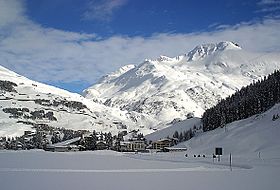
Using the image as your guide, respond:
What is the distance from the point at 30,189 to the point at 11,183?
12.4ft

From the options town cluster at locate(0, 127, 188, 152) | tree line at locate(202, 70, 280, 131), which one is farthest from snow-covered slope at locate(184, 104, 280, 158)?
town cluster at locate(0, 127, 188, 152)

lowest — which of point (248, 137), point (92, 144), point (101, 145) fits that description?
point (101, 145)

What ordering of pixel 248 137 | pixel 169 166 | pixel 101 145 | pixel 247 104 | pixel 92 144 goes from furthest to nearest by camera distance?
pixel 247 104 → pixel 101 145 → pixel 92 144 → pixel 248 137 → pixel 169 166

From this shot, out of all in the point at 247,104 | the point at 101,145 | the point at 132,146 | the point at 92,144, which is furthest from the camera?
the point at 132,146

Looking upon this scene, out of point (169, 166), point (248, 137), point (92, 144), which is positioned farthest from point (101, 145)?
point (169, 166)

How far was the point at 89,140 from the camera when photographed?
15100cm

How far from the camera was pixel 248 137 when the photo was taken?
392 feet

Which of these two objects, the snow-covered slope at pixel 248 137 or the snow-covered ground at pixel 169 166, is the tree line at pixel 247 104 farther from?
the snow-covered ground at pixel 169 166

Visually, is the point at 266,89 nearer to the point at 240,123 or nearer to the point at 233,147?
the point at 240,123

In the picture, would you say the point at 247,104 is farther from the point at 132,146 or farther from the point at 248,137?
the point at 132,146

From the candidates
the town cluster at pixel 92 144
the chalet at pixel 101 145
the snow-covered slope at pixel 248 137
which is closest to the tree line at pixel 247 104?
the snow-covered slope at pixel 248 137

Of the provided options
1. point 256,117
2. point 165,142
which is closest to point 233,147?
point 256,117

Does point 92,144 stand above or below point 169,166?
above

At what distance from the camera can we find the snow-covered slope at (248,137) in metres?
107
